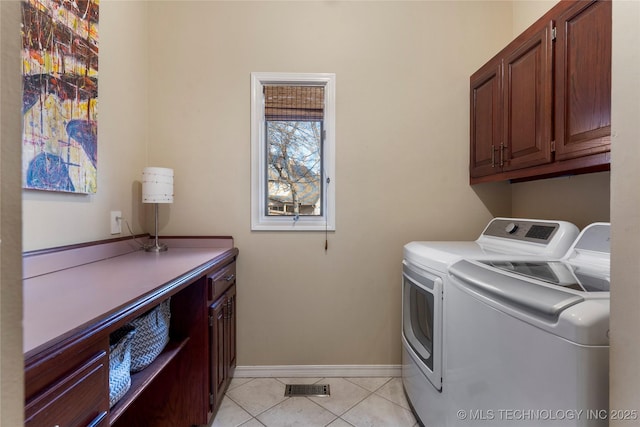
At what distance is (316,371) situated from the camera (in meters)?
1.93

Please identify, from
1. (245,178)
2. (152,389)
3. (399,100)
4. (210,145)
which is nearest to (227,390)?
(152,389)

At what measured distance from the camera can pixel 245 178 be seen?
1.94 m

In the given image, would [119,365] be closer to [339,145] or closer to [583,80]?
[339,145]

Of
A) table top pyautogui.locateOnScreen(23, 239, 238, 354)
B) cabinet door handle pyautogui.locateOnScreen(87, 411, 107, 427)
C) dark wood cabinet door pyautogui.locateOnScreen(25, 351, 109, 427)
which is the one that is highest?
table top pyautogui.locateOnScreen(23, 239, 238, 354)

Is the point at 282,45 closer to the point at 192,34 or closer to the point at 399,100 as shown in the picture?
the point at 192,34

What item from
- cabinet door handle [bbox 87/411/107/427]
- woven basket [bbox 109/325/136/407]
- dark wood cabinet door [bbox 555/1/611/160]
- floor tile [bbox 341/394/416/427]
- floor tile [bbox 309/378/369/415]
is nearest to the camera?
cabinet door handle [bbox 87/411/107/427]

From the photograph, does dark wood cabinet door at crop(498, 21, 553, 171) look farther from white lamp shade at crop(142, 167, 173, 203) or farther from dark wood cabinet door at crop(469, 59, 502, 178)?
white lamp shade at crop(142, 167, 173, 203)

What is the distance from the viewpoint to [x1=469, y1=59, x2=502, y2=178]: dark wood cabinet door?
65.0 inches

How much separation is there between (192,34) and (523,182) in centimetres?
250

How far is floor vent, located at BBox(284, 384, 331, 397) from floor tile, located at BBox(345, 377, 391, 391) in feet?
0.68

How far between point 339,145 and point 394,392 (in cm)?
167

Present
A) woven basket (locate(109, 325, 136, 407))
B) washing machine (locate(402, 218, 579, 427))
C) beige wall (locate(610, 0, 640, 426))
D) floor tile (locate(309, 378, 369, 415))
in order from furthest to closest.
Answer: floor tile (locate(309, 378, 369, 415)), washing machine (locate(402, 218, 579, 427)), woven basket (locate(109, 325, 136, 407)), beige wall (locate(610, 0, 640, 426))

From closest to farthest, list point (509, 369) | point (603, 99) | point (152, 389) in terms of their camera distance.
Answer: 1. point (509, 369)
2. point (603, 99)
3. point (152, 389)

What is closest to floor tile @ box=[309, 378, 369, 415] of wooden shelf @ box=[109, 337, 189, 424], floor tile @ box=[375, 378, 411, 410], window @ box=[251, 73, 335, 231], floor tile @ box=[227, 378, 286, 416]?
floor tile @ box=[375, 378, 411, 410]
